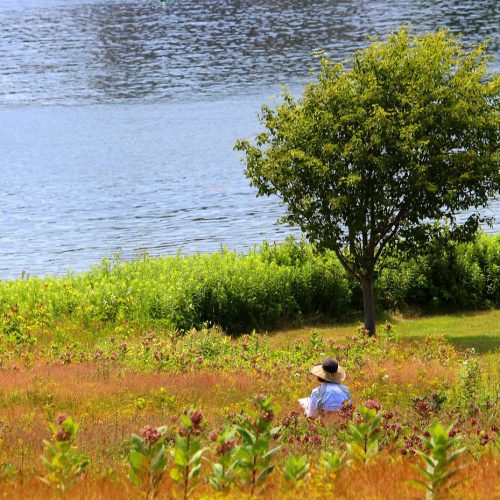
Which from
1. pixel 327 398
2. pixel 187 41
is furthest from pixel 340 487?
pixel 187 41

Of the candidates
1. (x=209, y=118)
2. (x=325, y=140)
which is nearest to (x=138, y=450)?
(x=325, y=140)

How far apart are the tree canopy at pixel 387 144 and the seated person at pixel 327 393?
962 centimetres

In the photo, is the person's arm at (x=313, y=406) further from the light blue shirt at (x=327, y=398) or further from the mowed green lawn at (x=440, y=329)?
the mowed green lawn at (x=440, y=329)

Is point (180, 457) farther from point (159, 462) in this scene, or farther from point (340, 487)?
point (340, 487)

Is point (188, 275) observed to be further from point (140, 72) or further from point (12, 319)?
point (140, 72)

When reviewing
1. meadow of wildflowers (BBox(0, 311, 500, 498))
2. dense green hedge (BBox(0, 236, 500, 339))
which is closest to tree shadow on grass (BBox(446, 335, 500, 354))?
meadow of wildflowers (BBox(0, 311, 500, 498))

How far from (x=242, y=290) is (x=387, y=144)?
6.10 metres

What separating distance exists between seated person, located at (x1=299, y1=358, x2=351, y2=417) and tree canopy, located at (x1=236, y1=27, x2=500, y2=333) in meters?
9.62

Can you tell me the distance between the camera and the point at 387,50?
23.9 m

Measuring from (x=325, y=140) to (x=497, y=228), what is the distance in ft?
62.7

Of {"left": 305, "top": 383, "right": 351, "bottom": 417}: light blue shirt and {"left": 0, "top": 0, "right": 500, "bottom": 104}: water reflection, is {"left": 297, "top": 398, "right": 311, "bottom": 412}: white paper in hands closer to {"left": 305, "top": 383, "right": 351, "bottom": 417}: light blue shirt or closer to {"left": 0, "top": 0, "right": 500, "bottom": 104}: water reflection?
{"left": 305, "top": 383, "right": 351, "bottom": 417}: light blue shirt

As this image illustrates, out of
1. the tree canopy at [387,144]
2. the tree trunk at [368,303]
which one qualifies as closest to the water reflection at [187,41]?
the tree trunk at [368,303]

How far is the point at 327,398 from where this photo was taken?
13.1 m

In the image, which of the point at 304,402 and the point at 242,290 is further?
the point at 242,290
